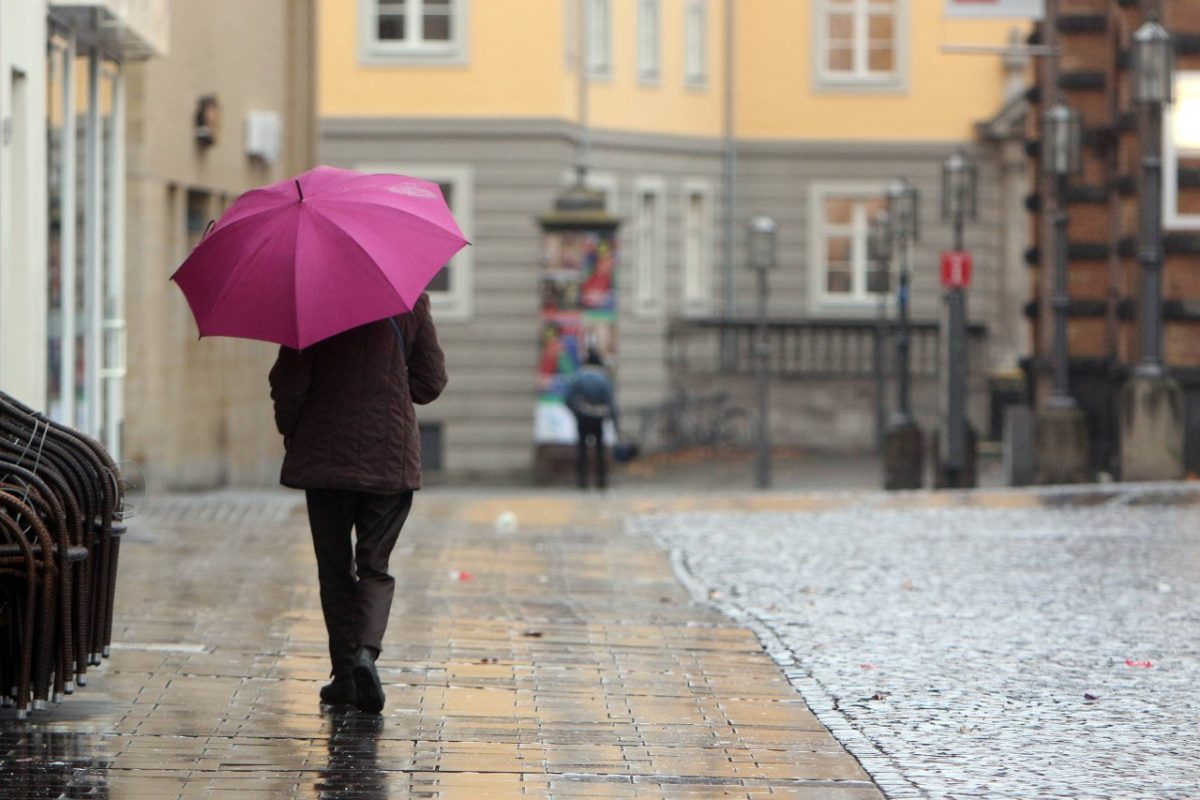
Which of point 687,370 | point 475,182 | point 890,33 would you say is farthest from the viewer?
point 890,33

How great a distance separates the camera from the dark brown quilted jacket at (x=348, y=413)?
7.91 metres

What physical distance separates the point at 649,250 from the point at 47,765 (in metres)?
31.8

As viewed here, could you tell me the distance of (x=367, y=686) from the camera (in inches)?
306

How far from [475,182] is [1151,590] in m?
23.8

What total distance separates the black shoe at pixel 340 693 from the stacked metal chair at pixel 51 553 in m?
0.72

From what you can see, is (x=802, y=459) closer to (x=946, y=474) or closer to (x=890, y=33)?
(x=890, y=33)

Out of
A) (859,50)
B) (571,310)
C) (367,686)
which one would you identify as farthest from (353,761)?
(859,50)

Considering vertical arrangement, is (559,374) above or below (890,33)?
below

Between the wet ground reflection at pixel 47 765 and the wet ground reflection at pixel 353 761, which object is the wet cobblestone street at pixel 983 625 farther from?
the wet ground reflection at pixel 47 765

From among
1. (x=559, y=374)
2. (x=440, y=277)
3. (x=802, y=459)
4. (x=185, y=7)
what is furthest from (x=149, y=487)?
(x=802, y=459)

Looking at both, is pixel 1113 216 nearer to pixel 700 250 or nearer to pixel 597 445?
pixel 597 445

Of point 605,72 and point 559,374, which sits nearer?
point 559,374

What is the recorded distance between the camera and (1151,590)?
1175cm

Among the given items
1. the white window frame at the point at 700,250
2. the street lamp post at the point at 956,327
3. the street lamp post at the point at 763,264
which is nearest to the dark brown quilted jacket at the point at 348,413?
the street lamp post at the point at 956,327
